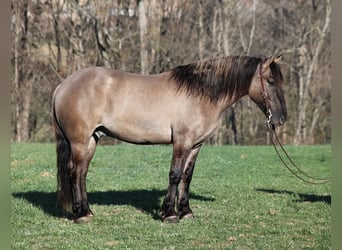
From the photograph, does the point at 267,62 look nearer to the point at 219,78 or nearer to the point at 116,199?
the point at 219,78

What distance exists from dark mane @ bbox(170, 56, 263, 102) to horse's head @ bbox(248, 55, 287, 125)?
107mm

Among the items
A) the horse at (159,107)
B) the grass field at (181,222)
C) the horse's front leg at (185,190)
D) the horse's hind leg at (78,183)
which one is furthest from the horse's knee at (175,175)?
the horse's hind leg at (78,183)

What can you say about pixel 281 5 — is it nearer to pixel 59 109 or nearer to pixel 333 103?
pixel 59 109

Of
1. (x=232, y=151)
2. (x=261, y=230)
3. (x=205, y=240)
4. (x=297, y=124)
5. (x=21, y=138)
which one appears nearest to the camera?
(x=205, y=240)

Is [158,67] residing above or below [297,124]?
above

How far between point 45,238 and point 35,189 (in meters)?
3.94

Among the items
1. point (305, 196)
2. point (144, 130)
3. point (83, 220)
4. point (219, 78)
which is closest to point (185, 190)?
point (144, 130)

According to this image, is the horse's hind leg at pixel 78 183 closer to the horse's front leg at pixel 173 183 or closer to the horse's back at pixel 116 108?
the horse's back at pixel 116 108

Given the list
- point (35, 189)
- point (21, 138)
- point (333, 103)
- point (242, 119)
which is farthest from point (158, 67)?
point (333, 103)

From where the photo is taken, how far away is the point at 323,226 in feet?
22.6

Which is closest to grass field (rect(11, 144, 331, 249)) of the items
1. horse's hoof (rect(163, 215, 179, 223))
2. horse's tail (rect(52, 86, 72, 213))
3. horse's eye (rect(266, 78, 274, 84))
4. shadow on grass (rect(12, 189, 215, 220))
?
shadow on grass (rect(12, 189, 215, 220))

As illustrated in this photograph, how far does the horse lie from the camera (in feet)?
22.6

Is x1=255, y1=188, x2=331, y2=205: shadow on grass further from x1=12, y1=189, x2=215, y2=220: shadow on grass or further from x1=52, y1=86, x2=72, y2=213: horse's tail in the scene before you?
x1=52, y1=86, x2=72, y2=213: horse's tail

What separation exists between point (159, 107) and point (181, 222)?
1605mm
